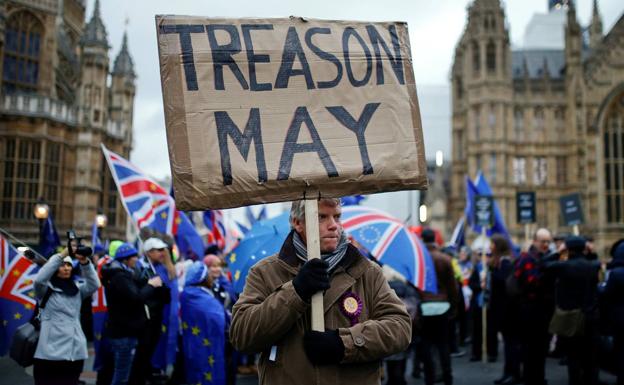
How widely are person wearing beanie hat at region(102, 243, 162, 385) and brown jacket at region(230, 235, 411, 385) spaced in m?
4.02

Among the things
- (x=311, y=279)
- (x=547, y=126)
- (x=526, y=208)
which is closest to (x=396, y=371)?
(x=311, y=279)

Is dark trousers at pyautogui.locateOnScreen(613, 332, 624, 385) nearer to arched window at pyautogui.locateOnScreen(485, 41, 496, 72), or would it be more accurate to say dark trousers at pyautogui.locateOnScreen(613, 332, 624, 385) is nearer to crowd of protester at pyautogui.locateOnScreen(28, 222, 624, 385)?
crowd of protester at pyautogui.locateOnScreen(28, 222, 624, 385)

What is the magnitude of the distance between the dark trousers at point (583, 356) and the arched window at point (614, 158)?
4203 cm

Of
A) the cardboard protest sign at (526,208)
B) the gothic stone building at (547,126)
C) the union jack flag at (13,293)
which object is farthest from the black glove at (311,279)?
the gothic stone building at (547,126)

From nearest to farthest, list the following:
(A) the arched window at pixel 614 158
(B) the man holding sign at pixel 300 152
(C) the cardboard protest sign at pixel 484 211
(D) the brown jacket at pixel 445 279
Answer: (B) the man holding sign at pixel 300 152 → (D) the brown jacket at pixel 445 279 → (C) the cardboard protest sign at pixel 484 211 → (A) the arched window at pixel 614 158

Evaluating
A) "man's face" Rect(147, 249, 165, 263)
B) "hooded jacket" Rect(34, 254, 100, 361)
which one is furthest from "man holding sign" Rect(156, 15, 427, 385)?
"man's face" Rect(147, 249, 165, 263)

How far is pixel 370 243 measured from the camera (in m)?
8.13

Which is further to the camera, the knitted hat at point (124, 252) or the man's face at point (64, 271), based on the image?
the knitted hat at point (124, 252)

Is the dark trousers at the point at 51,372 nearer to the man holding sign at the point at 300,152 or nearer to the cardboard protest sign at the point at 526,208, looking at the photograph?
the man holding sign at the point at 300,152

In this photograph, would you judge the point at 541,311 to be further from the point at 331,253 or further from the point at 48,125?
the point at 48,125

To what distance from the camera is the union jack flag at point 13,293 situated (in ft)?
26.2

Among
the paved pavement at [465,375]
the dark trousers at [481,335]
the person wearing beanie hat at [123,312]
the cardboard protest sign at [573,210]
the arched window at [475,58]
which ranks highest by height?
the arched window at [475,58]

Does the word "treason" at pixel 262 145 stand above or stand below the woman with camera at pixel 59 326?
above

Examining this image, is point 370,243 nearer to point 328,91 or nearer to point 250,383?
point 250,383
